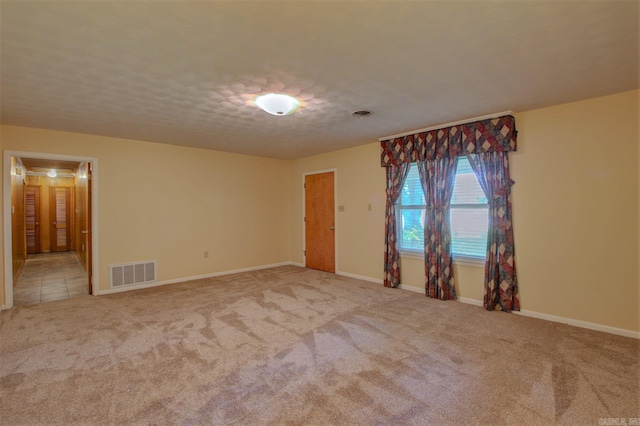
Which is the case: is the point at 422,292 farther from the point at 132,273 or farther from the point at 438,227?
the point at 132,273

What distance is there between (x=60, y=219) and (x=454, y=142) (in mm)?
11128

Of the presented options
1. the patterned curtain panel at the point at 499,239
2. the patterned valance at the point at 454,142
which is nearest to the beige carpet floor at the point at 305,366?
the patterned curtain panel at the point at 499,239

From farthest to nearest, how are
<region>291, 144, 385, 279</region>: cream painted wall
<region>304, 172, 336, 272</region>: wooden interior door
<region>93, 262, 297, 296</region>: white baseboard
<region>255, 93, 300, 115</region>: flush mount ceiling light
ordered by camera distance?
<region>304, 172, 336, 272</region>: wooden interior door
<region>291, 144, 385, 279</region>: cream painted wall
<region>93, 262, 297, 296</region>: white baseboard
<region>255, 93, 300, 115</region>: flush mount ceiling light

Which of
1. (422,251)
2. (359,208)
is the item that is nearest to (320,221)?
(359,208)

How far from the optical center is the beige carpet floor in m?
1.95

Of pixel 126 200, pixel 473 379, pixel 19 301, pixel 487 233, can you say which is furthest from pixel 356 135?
pixel 19 301

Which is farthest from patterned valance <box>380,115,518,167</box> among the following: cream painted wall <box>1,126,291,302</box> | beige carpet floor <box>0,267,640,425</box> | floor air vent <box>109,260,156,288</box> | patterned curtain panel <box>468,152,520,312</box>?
floor air vent <box>109,260,156,288</box>

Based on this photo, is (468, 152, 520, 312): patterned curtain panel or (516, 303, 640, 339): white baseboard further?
(468, 152, 520, 312): patterned curtain panel

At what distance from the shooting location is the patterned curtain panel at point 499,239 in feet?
12.1

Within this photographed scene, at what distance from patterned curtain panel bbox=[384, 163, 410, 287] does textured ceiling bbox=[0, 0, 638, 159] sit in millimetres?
1204

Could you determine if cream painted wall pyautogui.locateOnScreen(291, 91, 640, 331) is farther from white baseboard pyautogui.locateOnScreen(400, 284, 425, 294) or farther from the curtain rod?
white baseboard pyautogui.locateOnScreen(400, 284, 425, 294)

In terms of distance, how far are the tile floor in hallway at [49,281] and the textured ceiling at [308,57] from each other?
2555mm

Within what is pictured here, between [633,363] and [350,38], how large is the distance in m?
3.42

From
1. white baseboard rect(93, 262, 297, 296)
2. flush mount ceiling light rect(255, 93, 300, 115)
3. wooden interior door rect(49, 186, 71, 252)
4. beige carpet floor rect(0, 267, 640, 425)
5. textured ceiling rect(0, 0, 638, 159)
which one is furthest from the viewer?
wooden interior door rect(49, 186, 71, 252)
